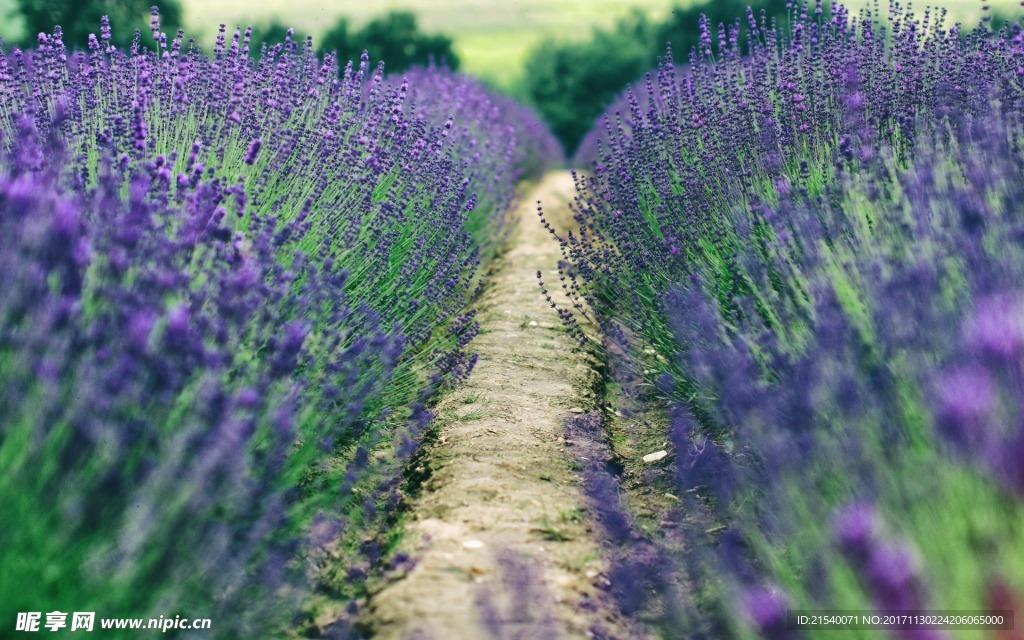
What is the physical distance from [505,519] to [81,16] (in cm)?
920

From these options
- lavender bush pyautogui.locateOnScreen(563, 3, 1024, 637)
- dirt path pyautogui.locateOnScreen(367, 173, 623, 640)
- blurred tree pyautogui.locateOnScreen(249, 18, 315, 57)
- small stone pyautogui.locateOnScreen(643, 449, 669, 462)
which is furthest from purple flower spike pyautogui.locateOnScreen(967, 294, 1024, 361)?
blurred tree pyautogui.locateOnScreen(249, 18, 315, 57)

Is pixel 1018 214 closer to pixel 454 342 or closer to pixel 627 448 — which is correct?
pixel 627 448

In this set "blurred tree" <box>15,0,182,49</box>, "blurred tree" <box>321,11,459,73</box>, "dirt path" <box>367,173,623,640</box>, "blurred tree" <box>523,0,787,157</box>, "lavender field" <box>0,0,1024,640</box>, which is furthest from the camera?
"blurred tree" <box>523,0,787,157</box>

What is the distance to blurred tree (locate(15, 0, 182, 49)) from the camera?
30.6 feet

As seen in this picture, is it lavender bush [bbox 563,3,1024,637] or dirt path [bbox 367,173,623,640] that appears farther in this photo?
dirt path [bbox 367,173,623,640]

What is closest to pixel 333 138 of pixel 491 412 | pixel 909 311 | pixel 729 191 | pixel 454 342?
pixel 454 342

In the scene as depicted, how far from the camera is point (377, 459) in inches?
118

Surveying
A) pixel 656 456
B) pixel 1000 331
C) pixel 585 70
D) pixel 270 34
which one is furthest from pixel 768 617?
pixel 585 70

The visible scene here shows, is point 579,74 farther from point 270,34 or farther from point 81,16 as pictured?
point 81,16

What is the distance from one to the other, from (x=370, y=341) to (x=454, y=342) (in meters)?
0.70

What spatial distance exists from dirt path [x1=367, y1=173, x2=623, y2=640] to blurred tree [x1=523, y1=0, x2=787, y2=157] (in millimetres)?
13753

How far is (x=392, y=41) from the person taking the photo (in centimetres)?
1441

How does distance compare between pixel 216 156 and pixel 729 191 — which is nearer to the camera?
→ pixel 216 156

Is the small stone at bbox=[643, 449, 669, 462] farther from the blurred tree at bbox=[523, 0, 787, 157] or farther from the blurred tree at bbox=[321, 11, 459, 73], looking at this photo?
the blurred tree at bbox=[523, 0, 787, 157]
